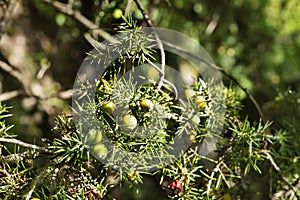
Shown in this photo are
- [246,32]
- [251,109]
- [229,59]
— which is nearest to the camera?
[251,109]

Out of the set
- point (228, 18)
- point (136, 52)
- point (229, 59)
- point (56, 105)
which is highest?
point (136, 52)

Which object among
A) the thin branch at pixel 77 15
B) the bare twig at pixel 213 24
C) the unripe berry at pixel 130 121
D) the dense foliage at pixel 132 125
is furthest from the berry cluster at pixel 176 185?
the bare twig at pixel 213 24

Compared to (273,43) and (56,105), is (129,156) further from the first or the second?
(273,43)

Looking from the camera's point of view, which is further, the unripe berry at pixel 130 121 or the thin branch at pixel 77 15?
the thin branch at pixel 77 15

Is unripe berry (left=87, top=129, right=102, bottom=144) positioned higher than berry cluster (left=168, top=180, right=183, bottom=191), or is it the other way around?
unripe berry (left=87, top=129, right=102, bottom=144)

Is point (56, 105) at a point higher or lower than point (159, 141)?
lower

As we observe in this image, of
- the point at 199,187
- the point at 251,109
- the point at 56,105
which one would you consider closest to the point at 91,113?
the point at 199,187

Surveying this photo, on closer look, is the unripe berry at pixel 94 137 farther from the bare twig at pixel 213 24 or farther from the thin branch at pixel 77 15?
the bare twig at pixel 213 24

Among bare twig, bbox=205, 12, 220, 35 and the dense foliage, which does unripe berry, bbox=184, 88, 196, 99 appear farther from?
bare twig, bbox=205, 12, 220, 35

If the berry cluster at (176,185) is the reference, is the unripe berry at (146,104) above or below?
above

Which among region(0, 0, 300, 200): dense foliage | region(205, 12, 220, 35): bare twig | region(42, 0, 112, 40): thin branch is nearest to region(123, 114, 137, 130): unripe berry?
region(0, 0, 300, 200): dense foliage

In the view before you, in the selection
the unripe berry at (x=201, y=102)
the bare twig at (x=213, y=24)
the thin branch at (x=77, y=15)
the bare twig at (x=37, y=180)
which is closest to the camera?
the bare twig at (x=37, y=180)
